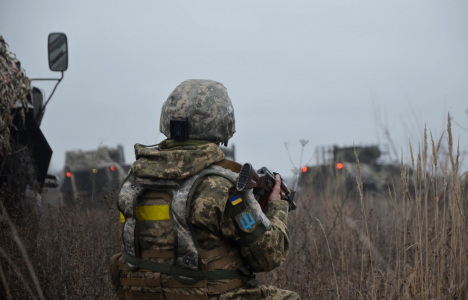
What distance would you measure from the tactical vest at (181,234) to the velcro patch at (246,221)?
0.9 inches

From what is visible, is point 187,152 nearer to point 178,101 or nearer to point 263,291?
point 178,101

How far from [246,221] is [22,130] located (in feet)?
11.5

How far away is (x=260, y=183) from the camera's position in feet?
6.86

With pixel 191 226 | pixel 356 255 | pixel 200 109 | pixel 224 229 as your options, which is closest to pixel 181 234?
pixel 191 226

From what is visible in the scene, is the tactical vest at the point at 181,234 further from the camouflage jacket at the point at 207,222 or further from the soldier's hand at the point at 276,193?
the soldier's hand at the point at 276,193

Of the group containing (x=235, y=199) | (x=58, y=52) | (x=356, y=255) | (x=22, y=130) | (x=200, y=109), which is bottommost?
(x=356, y=255)

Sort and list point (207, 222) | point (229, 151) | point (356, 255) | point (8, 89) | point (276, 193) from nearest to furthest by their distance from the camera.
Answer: point (207, 222), point (276, 193), point (8, 89), point (356, 255), point (229, 151)

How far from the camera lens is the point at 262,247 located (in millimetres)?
1944

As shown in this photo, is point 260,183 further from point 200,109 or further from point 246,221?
point 200,109

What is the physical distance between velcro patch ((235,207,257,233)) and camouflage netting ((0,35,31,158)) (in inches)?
102

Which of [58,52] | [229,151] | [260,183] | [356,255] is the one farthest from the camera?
[229,151]

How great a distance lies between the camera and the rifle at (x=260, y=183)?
1906mm

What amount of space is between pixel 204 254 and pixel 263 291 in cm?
35

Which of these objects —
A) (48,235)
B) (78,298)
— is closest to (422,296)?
(78,298)
